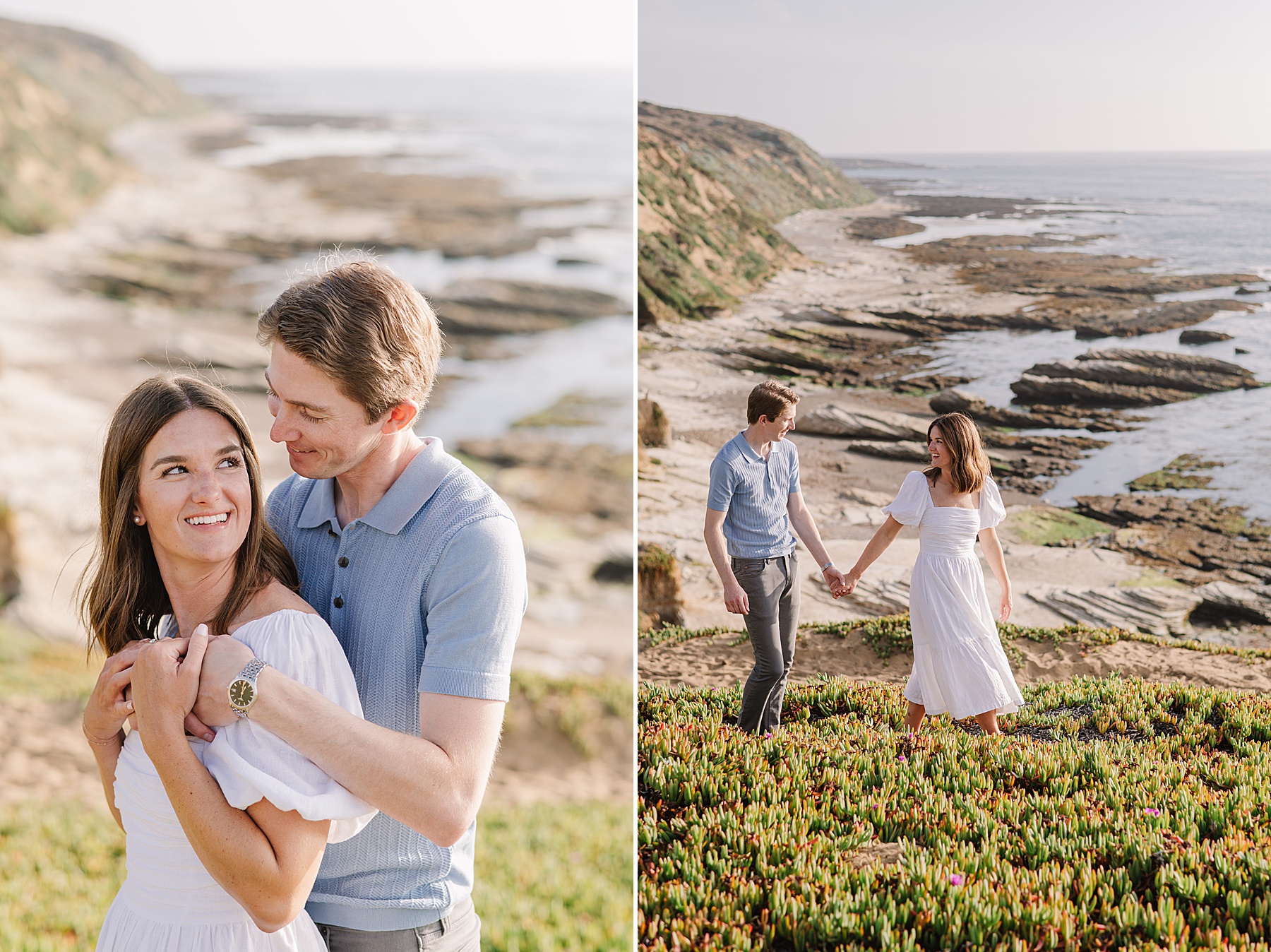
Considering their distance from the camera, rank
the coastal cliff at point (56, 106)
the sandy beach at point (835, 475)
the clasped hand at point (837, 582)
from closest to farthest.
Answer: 1. the sandy beach at point (835, 475)
2. the clasped hand at point (837, 582)
3. the coastal cliff at point (56, 106)

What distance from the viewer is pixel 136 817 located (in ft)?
4.91

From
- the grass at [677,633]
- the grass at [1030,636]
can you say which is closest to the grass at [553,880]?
the grass at [677,633]

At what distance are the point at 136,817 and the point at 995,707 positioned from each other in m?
2.32

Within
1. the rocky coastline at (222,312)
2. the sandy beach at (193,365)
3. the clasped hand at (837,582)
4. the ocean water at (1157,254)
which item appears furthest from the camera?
the rocky coastline at (222,312)

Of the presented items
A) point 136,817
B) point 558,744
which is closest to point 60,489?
point 558,744

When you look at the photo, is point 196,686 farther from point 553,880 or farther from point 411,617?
point 553,880

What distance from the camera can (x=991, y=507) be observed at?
2.90m

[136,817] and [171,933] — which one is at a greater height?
[136,817]

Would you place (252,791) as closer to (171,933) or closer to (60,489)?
(171,933)

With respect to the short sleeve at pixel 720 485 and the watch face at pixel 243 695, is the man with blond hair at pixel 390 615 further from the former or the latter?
the short sleeve at pixel 720 485

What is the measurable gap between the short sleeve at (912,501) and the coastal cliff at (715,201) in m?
0.89

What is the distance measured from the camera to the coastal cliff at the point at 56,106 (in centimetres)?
931

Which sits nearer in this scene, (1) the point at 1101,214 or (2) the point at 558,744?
(1) the point at 1101,214

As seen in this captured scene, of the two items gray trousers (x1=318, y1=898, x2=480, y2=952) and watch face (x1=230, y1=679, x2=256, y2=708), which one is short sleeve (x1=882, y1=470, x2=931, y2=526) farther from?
watch face (x1=230, y1=679, x2=256, y2=708)
